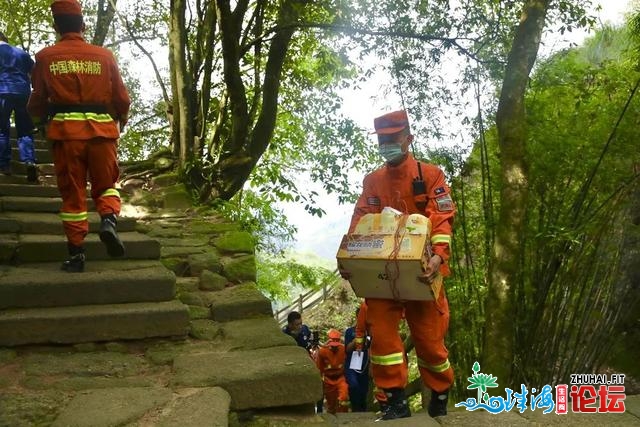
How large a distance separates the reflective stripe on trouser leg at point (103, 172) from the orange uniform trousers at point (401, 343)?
6.98 feet

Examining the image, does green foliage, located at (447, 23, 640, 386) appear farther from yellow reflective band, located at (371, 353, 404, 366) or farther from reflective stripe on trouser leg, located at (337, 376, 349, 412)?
reflective stripe on trouser leg, located at (337, 376, 349, 412)

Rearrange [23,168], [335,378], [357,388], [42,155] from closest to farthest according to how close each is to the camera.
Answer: [23,168]
[357,388]
[42,155]
[335,378]

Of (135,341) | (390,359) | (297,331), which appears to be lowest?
(297,331)

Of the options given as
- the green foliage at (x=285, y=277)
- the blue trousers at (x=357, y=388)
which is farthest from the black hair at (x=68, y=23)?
the green foliage at (x=285, y=277)

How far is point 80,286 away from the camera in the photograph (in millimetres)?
3447

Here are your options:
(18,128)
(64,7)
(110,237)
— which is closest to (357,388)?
(110,237)

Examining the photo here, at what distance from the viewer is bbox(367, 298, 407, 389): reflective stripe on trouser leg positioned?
3.09m

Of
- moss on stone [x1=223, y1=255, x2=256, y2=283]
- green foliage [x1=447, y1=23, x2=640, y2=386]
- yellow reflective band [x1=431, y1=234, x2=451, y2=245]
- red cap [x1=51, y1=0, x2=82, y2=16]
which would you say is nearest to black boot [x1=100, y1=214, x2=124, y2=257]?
moss on stone [x1=223, y1=255, x2=256, y2=283]

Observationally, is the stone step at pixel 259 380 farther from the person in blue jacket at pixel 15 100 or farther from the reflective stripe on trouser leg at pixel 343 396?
the reflective stripe on trouser leg at pixel 343 396

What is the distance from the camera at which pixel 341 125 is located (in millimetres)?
9047

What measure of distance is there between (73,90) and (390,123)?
2301mm

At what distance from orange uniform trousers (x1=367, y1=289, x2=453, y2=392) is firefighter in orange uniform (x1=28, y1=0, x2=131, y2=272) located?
200 cm

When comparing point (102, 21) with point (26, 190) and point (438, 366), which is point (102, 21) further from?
point (438, 366)

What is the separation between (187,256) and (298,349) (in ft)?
6.67
